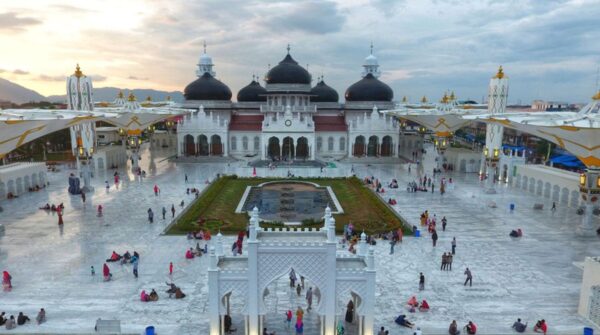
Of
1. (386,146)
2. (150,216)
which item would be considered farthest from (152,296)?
(386,146)

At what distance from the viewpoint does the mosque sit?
156 feet

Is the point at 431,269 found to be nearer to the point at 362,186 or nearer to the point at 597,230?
the point at 597,230

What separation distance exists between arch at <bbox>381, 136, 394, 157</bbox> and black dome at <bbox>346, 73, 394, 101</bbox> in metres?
8.49

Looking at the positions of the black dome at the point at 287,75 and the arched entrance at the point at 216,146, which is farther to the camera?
the black dome at the point at 287,75

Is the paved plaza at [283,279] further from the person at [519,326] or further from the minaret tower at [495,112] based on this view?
the minaret tower at [495,112]

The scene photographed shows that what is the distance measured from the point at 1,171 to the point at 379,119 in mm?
36720

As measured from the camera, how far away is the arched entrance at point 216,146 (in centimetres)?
5048

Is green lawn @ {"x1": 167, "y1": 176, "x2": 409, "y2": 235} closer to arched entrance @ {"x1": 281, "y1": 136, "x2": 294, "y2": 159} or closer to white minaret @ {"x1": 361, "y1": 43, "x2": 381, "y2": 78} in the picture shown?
arched entrance @ {"x1": 281, "y1": 136, "x2": 294, "y2": 159}

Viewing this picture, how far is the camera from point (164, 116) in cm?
4506

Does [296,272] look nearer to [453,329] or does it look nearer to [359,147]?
[453,329]

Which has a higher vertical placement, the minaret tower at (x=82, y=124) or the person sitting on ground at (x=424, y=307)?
the minaret tower at (x=82, y=124)

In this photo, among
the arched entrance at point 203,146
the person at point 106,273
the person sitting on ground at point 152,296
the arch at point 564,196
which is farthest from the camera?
the arched entrance at point 203,146

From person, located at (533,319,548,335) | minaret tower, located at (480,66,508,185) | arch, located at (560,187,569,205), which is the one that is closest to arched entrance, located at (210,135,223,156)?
minaret tower, located at (480,66,508,185)

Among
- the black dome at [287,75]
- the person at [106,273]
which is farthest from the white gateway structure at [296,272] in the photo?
the black dome at [287,75]
